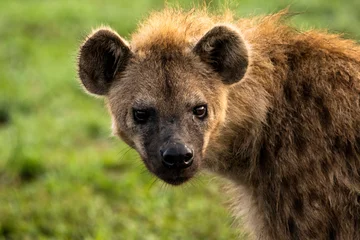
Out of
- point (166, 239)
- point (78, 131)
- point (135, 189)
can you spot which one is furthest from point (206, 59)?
point (78, 131)

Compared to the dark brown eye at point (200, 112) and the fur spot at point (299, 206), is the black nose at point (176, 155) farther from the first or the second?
the fur spot at point (299, 206)

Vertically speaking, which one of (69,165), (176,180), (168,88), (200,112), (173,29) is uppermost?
(173,29)

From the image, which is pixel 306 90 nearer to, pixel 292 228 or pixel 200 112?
pixel 200 112

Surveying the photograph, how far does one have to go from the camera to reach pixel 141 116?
4.51 meters

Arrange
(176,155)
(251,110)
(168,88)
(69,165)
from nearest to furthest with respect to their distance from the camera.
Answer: (176,155) < (168,88) < (251,110) < (69,165)

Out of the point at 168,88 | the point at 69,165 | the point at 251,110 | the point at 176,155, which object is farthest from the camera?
the point at 69,165

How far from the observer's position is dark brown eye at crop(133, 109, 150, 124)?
4480mm

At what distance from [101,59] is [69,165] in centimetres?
289

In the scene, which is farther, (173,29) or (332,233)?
(173,29)

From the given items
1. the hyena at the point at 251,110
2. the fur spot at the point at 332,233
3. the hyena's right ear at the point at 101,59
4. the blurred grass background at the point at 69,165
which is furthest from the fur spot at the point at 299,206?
the hyena's right ear at the point at 101,59

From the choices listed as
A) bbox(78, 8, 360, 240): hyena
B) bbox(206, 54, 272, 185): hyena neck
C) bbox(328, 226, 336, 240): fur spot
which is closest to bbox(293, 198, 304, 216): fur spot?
bbox(78, 8, 360, 240): hyena

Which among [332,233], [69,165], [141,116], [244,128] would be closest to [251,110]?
[244,128]

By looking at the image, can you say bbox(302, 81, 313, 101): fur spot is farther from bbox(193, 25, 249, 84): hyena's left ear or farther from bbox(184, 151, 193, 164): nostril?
bbox(184, 151, 193, 164): nostril

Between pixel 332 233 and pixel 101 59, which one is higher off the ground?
pixel 101 59
